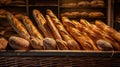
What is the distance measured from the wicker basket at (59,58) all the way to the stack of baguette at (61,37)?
42mm

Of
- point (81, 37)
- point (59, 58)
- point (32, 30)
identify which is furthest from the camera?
point (32, 30)

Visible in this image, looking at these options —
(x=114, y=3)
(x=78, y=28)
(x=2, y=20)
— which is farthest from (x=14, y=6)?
(x=78, y=28)

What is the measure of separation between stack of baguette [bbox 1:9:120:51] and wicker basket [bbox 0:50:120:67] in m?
0.04

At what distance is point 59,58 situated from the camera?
2.73 ft

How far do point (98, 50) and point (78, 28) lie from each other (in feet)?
0.86

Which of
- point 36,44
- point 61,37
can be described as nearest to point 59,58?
point 36,44

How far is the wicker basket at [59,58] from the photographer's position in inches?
32.7

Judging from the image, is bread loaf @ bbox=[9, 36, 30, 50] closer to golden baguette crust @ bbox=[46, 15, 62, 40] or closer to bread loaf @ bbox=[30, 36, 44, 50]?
bread loaf @ bbox=[30, 36, 44, 50]

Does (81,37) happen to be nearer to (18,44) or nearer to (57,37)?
(57,37)

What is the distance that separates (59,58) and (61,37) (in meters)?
0.22

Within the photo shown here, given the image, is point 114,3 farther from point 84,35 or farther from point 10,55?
point 10,55

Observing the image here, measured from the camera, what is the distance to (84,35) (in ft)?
3.36

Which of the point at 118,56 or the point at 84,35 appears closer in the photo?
the point at 118,56

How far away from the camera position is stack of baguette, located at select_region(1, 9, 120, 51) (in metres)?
0.88
